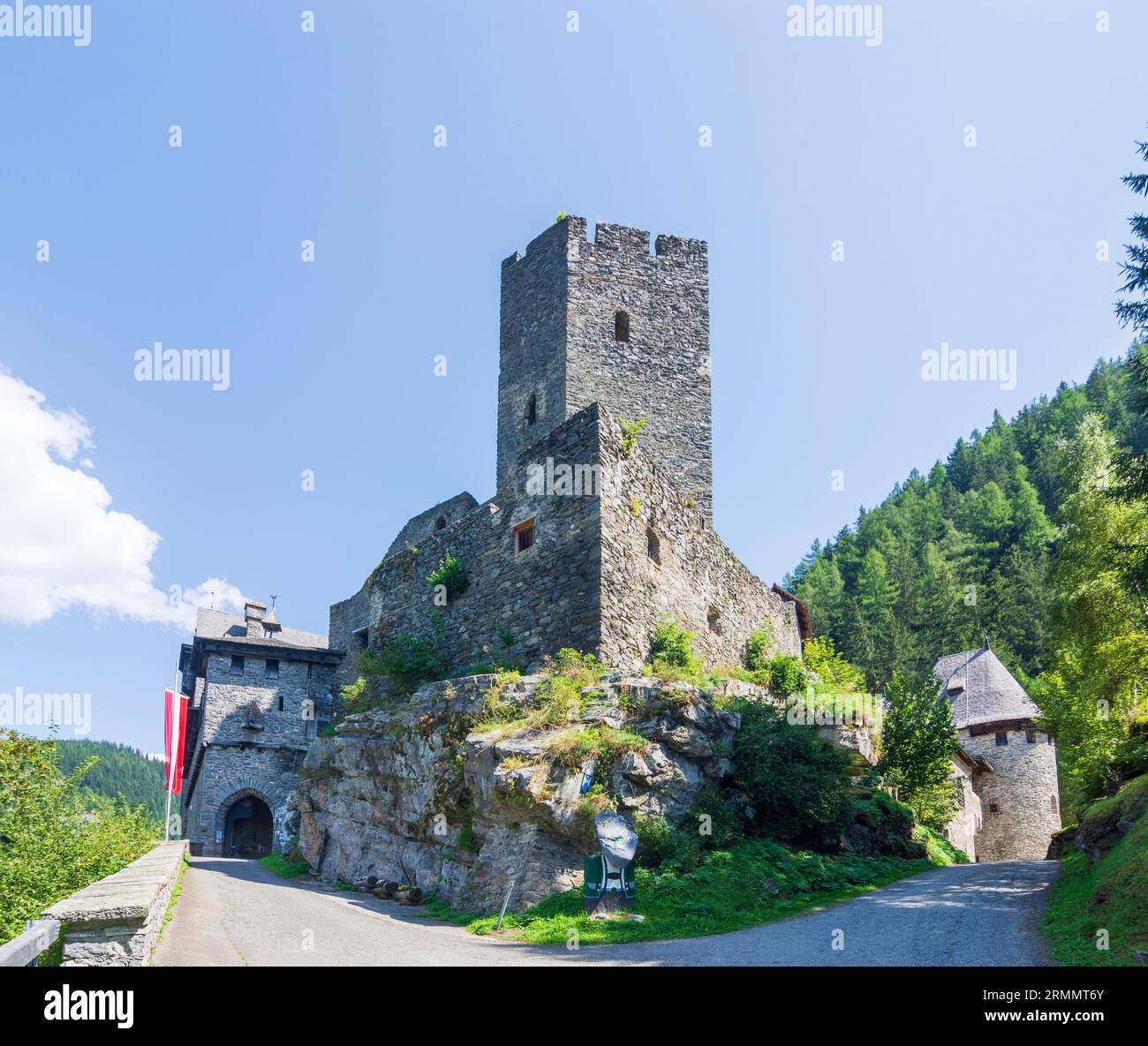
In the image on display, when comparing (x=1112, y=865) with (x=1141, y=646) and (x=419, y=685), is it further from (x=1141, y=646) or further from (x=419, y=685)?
(x=419, y=685)

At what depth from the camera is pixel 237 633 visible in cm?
3697

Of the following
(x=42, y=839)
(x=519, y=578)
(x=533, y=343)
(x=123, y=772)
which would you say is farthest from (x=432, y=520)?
(x=123, y=772)

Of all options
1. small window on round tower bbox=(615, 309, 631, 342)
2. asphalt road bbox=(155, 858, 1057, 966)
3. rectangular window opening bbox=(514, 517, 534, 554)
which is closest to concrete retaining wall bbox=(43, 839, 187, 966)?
asphalt road bbox=(155, 858, 1057, 966)

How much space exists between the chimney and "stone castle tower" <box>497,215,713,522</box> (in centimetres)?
1624

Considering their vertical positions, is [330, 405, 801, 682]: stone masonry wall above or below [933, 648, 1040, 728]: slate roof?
above

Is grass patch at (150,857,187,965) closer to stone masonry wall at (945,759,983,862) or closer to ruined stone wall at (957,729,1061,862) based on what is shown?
stone masonry wall at (945,759,983,862)

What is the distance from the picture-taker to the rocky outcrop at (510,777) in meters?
13.2

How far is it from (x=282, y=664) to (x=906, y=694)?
921 inches

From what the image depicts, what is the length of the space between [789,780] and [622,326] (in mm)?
16375

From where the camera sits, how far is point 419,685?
19.7 m

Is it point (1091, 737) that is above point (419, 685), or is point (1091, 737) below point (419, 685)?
below

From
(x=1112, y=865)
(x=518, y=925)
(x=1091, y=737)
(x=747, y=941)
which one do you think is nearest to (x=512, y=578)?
(x=518, y=925)

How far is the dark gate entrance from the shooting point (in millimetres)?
32125

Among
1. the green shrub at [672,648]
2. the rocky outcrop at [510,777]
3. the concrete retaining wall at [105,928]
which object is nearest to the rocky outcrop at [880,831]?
the rocky outcrop at [510,777]
